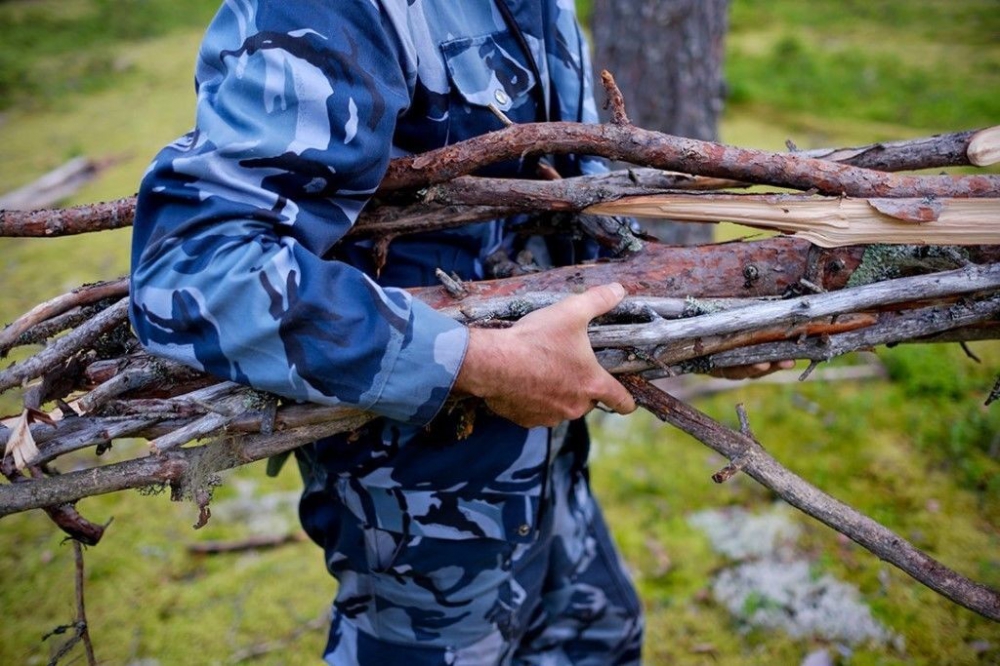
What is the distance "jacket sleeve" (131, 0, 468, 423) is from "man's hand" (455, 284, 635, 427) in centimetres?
8

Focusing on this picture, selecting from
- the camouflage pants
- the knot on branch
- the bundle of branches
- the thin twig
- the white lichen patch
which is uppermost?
the knot on branch

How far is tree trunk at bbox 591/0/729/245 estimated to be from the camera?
4.00 metres

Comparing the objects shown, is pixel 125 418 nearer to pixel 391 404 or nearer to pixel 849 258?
pixel 391 404

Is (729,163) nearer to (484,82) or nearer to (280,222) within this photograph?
(484,82)

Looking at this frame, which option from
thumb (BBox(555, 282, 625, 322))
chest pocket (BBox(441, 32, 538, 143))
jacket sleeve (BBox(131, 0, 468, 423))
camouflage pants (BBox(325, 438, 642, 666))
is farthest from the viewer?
camouflage pants (BBox(325, 438, 642, 666))

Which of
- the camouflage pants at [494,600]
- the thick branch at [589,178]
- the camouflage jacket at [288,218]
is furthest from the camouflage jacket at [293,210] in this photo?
the camouflage pants at [494,600]

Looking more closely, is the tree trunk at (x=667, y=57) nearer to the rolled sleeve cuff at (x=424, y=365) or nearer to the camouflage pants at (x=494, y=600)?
the camouflage pants at (x=494, y=600)

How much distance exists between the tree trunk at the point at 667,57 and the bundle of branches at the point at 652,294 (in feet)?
7.34

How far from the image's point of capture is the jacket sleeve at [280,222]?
133cm

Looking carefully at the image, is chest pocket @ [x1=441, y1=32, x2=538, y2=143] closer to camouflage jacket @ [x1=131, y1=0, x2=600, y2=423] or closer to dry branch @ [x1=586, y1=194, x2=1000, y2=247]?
camouflage jacket @ [x1=131, y1=0, x2=600, y2=423]

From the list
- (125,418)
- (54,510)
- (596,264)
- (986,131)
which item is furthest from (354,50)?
(986,131)

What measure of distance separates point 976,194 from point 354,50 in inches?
61.1

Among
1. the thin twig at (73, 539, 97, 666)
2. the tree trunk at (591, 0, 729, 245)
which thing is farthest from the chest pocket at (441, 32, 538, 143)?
the tree trunk at (591, 0, 729, 245)

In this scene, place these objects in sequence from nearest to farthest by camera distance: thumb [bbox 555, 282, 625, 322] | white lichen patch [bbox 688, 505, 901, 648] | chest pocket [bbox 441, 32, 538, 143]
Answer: thumb [bbox 555, 282, 625, 322] < chest pocket [bbox 441, 32, 538, 143] < white lichen patch [bbox 688, 505, 901, 648]
